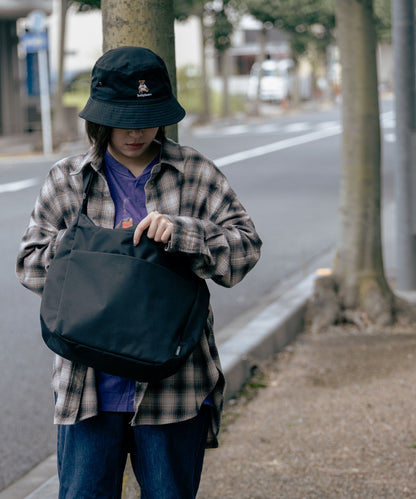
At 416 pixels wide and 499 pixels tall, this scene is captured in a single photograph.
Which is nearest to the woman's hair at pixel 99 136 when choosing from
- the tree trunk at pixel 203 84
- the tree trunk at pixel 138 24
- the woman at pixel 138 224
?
the woman at pixel 138 224

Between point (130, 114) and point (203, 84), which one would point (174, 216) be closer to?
point (130, 114)

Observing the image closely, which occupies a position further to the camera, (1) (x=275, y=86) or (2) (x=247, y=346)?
(1) (x=275, y=86)

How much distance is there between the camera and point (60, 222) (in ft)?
8.18

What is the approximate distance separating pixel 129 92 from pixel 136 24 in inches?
29.0

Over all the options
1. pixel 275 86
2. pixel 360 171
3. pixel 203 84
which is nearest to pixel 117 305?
pixel 360 171

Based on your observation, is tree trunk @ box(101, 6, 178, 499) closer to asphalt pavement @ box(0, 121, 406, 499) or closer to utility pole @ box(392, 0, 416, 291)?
asphalt pavement @ box(0, 121, 406, 499)

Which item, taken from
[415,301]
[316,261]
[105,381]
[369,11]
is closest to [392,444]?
[105,381]

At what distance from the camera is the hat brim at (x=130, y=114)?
231cm

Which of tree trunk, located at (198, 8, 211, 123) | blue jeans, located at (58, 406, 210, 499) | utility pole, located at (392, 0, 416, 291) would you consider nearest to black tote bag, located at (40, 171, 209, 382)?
blue jeans, located at (58, 406, 210, 499)

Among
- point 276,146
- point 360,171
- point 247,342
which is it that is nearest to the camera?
point 247,342

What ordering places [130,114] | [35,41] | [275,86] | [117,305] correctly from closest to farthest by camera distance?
1. [117,305]
2. [130,114]
3. [35,41]
4. [275,86]

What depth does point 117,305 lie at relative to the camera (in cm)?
221

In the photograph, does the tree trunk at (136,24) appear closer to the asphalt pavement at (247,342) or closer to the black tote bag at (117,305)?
the black tote bag at (117,305)

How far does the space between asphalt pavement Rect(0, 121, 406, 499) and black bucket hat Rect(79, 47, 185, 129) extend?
178 centimetres
